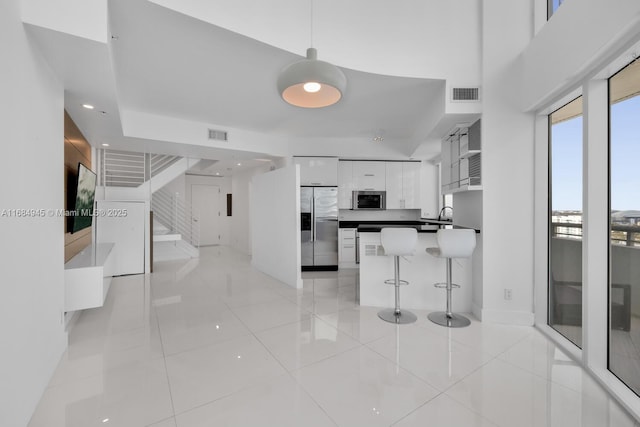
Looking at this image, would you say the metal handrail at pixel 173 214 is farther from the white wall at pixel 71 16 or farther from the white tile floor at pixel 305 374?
the white wall at pixel 71 16

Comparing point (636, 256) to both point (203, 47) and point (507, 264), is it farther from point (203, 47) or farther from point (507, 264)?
point (203, 47)

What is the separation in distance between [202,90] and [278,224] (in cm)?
242

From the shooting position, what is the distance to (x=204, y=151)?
5211mm

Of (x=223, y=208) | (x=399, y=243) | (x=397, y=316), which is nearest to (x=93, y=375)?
(x=397, y=316)

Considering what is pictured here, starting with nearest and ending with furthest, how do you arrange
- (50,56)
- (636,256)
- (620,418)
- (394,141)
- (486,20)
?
1. (620,418)
2. (636,256)
3. (50,56)
4. (486,20)
5. (394,141)

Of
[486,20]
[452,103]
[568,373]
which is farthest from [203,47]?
[568,373]

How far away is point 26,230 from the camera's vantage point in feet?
5.63

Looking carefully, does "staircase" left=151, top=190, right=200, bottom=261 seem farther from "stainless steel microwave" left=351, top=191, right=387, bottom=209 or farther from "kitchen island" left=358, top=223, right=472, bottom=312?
"kitchen island" left=358, top=223, right=472, bottom=312

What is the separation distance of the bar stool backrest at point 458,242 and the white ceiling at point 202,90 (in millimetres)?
1383

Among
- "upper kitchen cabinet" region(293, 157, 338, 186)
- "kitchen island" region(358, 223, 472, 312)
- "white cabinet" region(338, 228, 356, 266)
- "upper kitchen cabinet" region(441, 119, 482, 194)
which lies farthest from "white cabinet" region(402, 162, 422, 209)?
"kitchen island" region(358, 223, 472, 312)

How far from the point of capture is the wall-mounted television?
3.11m

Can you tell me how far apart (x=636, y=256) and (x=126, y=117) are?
5.85 metres

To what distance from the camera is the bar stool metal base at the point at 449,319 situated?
2986mm

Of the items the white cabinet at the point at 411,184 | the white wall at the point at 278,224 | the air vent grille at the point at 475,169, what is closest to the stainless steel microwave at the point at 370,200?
the white cabinet at the point at 411,184
